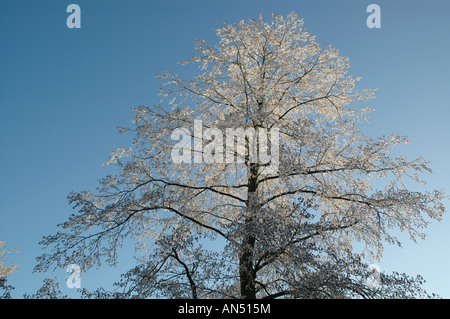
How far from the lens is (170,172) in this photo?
36.7 ft

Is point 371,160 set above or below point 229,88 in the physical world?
below

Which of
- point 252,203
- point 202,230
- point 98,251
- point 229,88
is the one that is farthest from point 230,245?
point 229,88

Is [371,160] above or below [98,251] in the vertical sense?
above

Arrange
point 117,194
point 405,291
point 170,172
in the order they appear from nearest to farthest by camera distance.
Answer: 1. point 405,291
2. point 117,194
3. point 170,172

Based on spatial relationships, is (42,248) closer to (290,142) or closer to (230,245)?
(230,245)

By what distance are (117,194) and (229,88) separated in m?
4.47

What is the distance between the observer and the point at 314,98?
39.3 feet

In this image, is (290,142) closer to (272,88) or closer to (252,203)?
(272,88)

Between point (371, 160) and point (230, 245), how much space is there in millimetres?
4714

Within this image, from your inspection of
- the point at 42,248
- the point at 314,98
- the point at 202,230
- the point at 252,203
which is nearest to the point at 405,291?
the point at 252,203

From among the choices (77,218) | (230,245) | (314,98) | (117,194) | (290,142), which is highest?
(314,98)

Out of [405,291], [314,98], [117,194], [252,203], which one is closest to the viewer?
[405,291]
